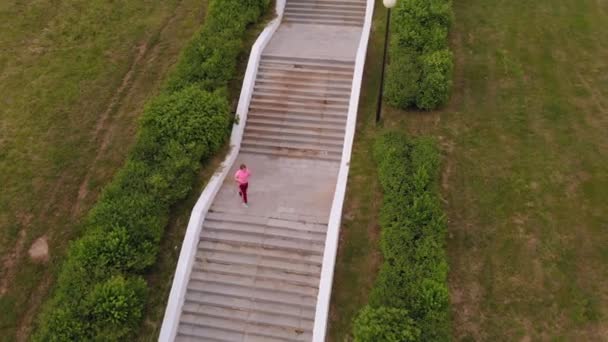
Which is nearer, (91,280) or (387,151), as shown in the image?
(91,280)

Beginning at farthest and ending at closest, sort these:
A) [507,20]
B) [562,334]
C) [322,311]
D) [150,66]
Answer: [507,20] < [150,66] < [322,311] < [562,334]

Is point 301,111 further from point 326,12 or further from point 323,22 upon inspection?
point 326,12

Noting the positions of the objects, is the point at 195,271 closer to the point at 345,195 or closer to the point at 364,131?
the point at 345,195

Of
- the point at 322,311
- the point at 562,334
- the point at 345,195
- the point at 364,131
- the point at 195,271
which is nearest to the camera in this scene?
the point at 562,334

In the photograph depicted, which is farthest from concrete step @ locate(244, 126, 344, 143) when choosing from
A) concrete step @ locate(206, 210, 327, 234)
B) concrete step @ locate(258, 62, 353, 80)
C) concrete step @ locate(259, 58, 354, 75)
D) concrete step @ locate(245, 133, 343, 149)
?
concrete step @ locate(206, 210, 327, 234)

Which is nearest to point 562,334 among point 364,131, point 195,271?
point 364,131
